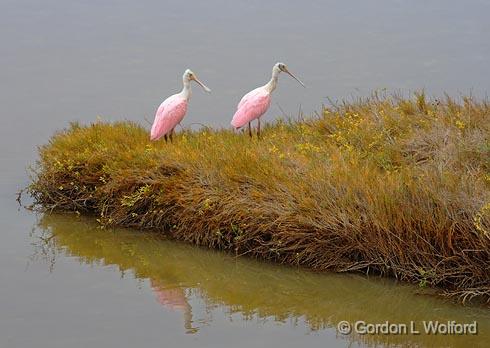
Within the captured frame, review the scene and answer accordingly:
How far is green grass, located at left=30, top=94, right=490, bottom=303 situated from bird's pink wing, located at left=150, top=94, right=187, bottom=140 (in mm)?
192

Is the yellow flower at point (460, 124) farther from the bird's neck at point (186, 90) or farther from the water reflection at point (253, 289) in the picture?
the bird's neck at point (186, 90)

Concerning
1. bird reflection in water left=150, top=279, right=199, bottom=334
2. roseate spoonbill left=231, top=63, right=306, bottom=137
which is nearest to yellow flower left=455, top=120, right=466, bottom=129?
roseate spoonbill left=231, top=63, right=306, bottom=137

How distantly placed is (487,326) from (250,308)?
184 cm

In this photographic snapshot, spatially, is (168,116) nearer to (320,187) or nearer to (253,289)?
(320,187)

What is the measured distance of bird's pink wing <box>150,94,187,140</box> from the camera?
11.5 m

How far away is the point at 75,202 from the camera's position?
11.2 meters

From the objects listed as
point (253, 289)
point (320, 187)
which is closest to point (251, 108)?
point (320, 187)

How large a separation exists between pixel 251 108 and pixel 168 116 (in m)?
0.94

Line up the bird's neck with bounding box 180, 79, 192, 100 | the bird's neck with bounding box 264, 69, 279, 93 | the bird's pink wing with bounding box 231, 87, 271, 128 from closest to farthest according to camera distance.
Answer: the bird's pink wing with bounding box 231, 87, 271, 128, the bird's neck with bounding box 180, 79, 192, 100, the bird's neck with bounding box 264, 69, 279, 93

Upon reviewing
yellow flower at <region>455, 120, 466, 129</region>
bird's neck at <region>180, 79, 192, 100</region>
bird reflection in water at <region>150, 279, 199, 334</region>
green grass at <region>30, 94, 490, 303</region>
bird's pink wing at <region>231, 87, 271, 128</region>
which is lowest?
bird reflection in water at <region>150, 279, 199, 334</region>

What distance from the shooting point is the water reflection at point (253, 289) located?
822cm

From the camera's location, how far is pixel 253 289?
901 centimetres

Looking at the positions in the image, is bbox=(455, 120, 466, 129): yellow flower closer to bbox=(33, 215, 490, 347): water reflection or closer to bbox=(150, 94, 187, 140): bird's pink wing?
bbox=(33, 215, 490, 347): water reflection

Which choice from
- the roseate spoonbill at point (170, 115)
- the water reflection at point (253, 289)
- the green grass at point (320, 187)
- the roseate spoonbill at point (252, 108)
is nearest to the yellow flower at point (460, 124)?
the green grass at point (320, 187)
